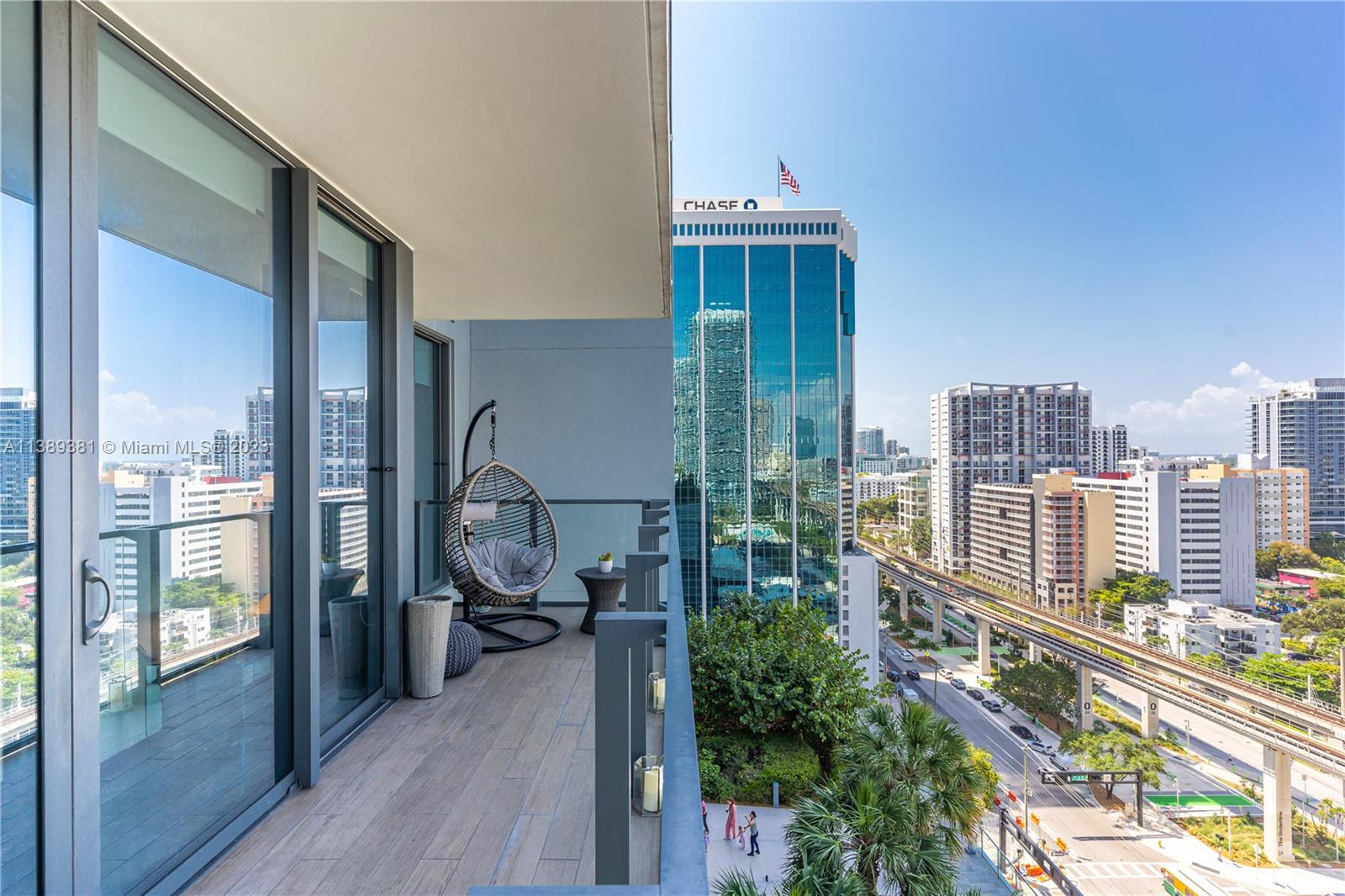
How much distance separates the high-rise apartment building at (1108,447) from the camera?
3659cm

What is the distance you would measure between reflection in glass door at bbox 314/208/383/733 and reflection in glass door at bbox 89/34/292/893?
0.31 metres

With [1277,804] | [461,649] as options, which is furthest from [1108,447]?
[461,649]

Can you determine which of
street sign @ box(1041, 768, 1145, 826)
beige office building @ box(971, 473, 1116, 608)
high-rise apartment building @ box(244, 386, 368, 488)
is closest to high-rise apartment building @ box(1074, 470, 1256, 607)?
beige office building @ box(971, 473, 1116, 608)

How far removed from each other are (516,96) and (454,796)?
2.40 m

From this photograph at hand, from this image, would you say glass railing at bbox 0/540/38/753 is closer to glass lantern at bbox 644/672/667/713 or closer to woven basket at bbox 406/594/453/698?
woven basket at bbox 406/594/453/698

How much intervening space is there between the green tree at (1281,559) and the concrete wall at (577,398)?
34.7 m

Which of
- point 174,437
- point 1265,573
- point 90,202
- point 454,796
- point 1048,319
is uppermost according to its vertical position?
point 1048,319

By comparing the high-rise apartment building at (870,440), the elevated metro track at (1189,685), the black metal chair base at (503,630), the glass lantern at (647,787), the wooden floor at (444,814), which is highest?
the high-rise apartment building at (870,440)

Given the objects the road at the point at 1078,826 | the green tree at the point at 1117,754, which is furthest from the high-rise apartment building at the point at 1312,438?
the road at the point at 1078,826

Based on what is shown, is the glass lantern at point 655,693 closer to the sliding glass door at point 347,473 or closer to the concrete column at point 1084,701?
the sliding glass door at point 347,473

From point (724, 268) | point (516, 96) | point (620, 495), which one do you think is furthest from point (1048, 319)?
point (516, 96)

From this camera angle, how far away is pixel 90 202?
1476mm

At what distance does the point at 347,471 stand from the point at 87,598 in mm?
1326

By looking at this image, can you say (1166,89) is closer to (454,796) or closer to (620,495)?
(620,495)
